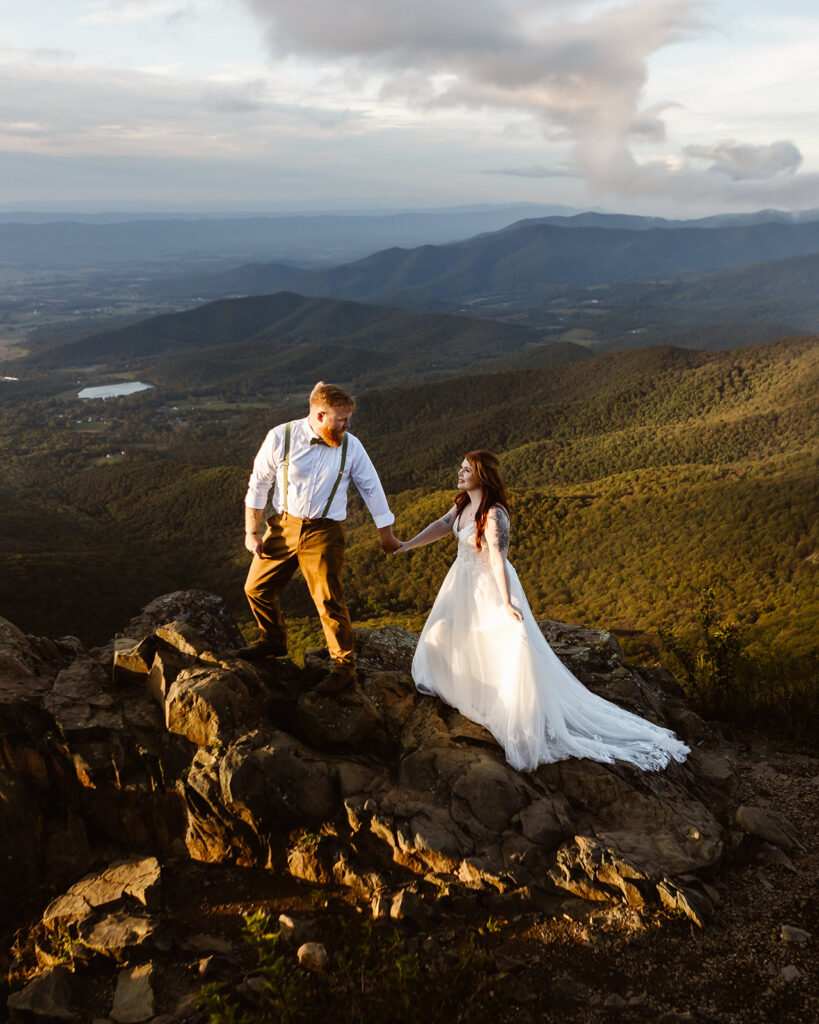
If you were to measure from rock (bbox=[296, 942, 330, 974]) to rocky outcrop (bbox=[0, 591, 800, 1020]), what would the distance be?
676 millimetres

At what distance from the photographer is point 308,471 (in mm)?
7031

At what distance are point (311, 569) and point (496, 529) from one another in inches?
83.5

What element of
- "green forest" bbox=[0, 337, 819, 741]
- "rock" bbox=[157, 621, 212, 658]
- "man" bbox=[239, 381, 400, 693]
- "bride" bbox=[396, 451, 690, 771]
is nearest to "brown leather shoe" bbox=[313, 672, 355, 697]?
"man" bbox=[239, 381, 400, 693]

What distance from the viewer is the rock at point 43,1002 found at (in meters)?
4.91

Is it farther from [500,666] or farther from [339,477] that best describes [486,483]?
[500,666]

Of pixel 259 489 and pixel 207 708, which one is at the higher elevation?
pixel 259 489

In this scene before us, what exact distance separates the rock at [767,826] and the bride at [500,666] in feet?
3.02

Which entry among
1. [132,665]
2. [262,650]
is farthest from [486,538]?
[132,665]

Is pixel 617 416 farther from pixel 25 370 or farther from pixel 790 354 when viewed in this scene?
pixel 25 370

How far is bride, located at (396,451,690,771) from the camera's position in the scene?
727 cm

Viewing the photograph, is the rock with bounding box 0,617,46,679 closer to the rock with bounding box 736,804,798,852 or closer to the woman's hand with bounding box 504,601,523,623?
the woman's hand with bounding box 504,601,523,623

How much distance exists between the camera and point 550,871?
6.08 m

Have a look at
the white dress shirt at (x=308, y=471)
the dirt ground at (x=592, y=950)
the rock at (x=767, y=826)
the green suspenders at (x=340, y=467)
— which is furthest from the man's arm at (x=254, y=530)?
the rock at (x=767, y=826)

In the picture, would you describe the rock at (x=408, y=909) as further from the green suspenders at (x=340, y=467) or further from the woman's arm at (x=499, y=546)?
the green suspenders at (x=340, y=467)
